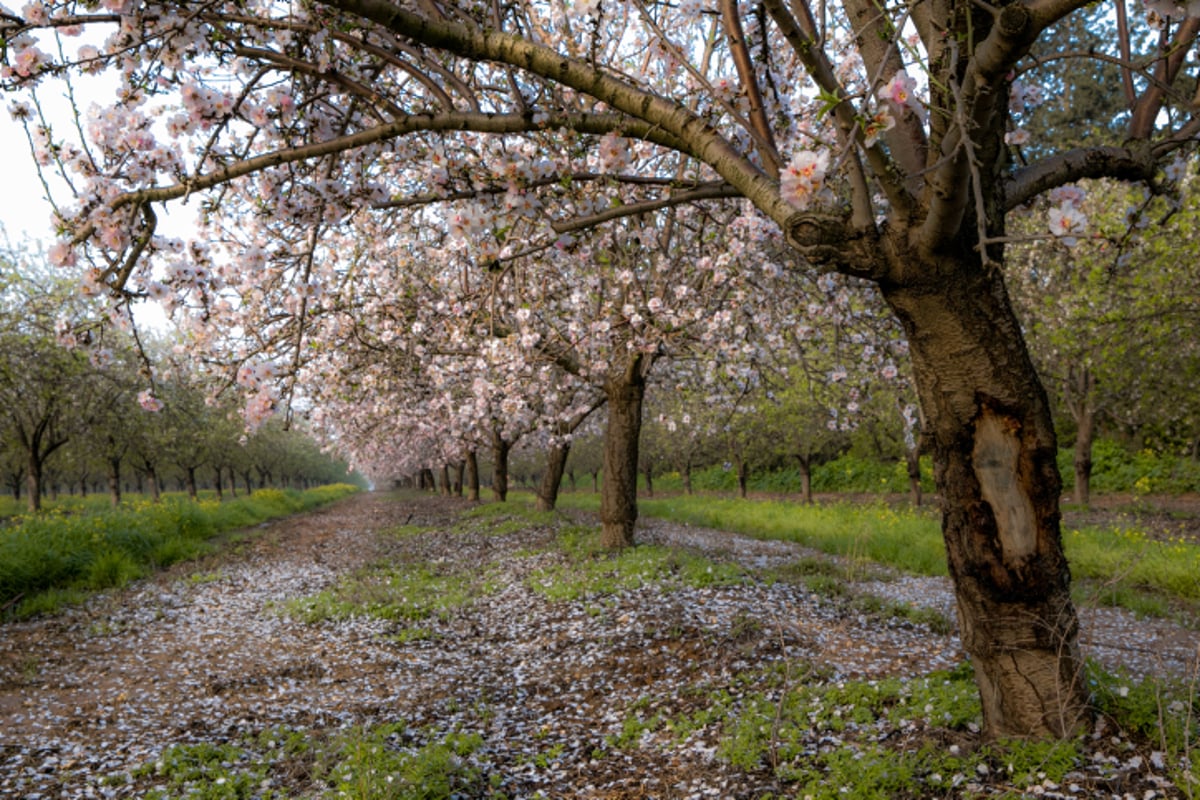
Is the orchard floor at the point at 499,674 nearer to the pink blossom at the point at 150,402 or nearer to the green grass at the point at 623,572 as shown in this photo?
the green grass at the point at 623,572

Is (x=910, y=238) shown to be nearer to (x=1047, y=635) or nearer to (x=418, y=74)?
(x=1047, y=635)

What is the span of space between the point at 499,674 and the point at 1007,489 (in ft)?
18.0

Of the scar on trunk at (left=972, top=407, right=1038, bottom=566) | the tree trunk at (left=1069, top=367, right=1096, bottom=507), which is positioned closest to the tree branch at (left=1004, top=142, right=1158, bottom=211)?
the scar on trunk at (left=972, top=407, right=1038, bottom=566)

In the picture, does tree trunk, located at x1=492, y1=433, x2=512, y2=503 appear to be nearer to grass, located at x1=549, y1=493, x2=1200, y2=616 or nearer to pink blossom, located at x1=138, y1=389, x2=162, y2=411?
grass, located at x1=549, y1=493, x2=1200, y2=616

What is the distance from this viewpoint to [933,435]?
4125 millimetres

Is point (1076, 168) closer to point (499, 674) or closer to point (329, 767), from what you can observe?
point (329, 767)

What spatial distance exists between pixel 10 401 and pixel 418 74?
22378mm

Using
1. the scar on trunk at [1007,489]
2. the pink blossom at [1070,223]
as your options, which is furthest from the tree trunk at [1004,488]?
the pink blossom at [1070,223]

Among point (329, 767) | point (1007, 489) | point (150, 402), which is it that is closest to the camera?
point (1007, 489)

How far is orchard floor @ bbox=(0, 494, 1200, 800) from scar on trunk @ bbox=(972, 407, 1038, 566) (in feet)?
3.85

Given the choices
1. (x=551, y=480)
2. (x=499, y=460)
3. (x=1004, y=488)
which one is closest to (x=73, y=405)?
(x=499, y=460)

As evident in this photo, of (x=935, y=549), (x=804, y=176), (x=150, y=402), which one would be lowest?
(x=935, y=549)

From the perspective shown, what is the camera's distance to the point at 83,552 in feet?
44.4

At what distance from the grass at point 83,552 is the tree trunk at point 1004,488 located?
1287cm
